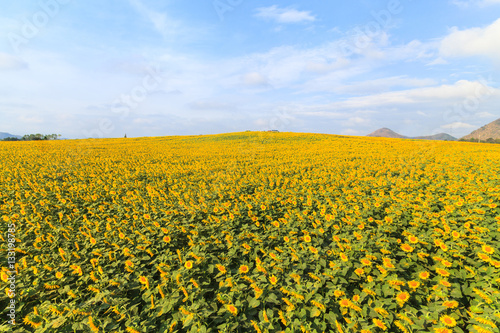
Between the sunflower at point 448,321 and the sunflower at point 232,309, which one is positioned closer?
the sunflower at point 448,321

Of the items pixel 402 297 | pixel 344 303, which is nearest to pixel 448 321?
pixel 402 297

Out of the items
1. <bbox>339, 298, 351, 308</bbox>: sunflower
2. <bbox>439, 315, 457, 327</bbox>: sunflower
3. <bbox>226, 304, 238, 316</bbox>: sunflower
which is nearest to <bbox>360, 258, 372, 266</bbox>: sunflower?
<bbox>339, 298, 351, 308</bbox>: sunflower

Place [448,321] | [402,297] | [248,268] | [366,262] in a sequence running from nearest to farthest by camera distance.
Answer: [448,321] → [402,297] → [248,268] → [366,262]

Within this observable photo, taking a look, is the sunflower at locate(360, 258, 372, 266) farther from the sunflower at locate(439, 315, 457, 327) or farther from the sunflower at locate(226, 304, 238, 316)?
the sunflower at locate(226, 304, 238, 316)

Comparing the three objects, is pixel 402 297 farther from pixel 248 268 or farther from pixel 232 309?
pixel 232 309

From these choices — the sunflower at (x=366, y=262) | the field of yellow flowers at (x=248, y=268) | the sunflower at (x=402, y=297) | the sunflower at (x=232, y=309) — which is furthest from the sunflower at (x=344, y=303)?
the sunflower at (x=232, y=309)

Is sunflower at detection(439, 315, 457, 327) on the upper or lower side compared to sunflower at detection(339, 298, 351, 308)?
upper

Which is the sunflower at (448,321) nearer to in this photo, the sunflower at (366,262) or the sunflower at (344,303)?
the sunflower at (344,303)

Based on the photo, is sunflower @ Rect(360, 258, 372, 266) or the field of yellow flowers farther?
sunflower @ Rect(360, 258, 372, 266)

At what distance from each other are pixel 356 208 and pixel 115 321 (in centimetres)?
516

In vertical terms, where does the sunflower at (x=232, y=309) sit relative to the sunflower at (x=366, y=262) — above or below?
below

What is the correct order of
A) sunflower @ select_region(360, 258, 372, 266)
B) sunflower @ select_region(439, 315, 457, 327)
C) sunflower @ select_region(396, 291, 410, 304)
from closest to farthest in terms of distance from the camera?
sunflower @ select_region(439, 315, 457, 327) → sunflower @ select_region(396, 291, 410, 304) → sunflower @ select_region(360, 258, 372, 266)

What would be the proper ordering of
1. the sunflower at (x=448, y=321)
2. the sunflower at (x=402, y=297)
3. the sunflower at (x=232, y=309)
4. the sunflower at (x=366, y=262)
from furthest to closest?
the sunflower at (x=366, y=262), the sunflower at (x=402, y=297), the sunflower at (x=232, y=309), the sunflower at (x=448, y=321)

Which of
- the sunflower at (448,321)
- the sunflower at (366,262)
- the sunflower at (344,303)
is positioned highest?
the sunflower at (366,262)
